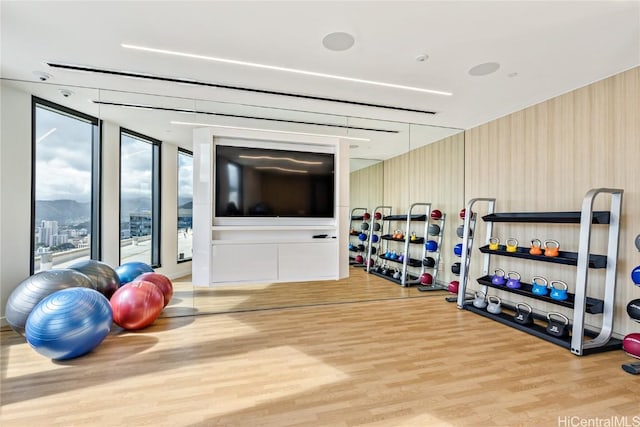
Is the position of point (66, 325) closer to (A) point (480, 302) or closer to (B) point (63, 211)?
(B) point (63, 211)

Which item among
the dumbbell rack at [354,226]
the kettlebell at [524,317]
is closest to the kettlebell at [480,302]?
the kettlebell at [524,317]

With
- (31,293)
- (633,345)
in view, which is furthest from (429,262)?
(31,293)

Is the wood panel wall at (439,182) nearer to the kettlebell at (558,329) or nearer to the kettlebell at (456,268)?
the kettlebell at (456,268)

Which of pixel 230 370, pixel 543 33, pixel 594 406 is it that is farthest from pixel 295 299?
pixel 543 33

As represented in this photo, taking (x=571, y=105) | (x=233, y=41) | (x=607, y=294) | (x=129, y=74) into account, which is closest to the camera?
(x=233, y=41)

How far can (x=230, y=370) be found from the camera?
2660mm

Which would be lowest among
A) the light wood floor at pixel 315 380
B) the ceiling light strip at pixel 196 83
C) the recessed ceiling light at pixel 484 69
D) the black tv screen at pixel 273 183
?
the light wood floor at pixel 315 380

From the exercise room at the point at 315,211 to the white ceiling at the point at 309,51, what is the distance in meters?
0.03

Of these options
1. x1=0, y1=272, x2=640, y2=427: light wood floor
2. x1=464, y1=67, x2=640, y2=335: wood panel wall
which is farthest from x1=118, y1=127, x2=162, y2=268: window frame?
x1=464, y1=67, x2=640, y2=335: wood panel wall

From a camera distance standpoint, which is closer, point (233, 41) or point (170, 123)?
point (233, 41)

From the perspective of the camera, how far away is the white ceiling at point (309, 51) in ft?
7.87

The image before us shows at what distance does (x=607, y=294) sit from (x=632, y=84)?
6.96 ft

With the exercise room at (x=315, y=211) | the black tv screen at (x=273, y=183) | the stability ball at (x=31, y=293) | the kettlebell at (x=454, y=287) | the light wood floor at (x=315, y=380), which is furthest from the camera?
the kettlebell at (x=454, y=287)

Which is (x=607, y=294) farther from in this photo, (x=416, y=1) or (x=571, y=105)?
(x=416, y=1)
